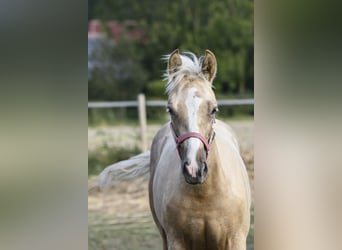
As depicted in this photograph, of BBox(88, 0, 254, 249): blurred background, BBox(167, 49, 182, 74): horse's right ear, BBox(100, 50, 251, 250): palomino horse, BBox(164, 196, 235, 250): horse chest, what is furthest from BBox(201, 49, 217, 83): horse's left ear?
BBox(164, 196, 235, 250): horse chest

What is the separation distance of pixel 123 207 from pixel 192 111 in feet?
2.70

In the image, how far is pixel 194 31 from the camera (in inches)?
111

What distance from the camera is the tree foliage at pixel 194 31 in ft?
9.15

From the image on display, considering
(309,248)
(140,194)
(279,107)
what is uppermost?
(279,107)

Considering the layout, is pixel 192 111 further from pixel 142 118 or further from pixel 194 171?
pixel 142 118

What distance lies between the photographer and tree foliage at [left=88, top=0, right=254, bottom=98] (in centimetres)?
279

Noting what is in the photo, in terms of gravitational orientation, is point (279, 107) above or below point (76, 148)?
above

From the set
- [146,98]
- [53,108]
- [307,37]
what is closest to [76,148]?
[53,108]

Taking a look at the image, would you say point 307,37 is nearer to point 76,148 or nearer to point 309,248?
point 309,248

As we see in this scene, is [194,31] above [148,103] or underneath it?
above

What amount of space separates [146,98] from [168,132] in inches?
8.0

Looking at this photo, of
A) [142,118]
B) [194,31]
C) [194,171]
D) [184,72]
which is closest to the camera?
[194,171]

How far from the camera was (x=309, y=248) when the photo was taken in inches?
110

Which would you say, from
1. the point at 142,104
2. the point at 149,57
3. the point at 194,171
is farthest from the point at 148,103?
the point at 194,171
